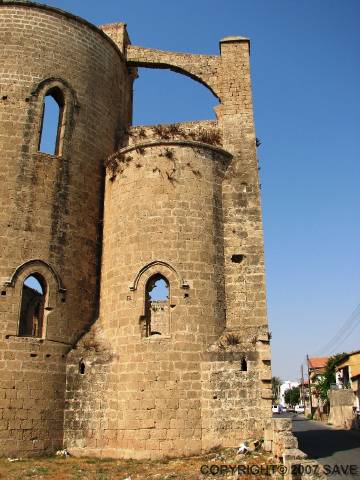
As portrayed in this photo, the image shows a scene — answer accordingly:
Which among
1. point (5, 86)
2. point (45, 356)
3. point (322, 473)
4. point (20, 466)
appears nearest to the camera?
point (322, 473)

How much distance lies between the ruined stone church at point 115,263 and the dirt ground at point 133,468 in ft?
1.46

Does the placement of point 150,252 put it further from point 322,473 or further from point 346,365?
point 346,365

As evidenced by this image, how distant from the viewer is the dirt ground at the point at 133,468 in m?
9.16

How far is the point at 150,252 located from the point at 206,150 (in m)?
3.44

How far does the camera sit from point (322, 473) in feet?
23.4

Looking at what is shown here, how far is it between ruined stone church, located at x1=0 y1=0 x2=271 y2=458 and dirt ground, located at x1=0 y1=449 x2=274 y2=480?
45cm

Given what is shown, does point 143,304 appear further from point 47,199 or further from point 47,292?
point 47,199

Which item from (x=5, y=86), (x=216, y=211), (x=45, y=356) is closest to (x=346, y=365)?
(x=216, y=211)

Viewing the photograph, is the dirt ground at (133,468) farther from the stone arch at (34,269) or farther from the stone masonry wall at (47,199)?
the stone arch at (34,269)

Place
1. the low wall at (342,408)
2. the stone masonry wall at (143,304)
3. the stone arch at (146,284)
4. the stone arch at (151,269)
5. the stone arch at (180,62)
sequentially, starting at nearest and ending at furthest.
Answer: the stone masonry wall at (143,304), the stone arch at (146,284), the stone arch at (151,269), the stone arch at (180,62), the low wall at (342,408)

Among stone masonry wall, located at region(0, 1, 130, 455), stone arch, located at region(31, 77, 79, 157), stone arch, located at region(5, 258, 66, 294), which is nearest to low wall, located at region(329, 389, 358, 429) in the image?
stone masonry wall, located at region(0, 1, 130, 455)

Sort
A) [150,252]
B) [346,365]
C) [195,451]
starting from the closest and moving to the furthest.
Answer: [195,451] < [150,252] < [346,365]

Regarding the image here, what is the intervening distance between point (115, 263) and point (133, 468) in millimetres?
5108

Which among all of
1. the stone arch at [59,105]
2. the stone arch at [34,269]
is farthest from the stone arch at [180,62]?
the stone arch at [34,269]
